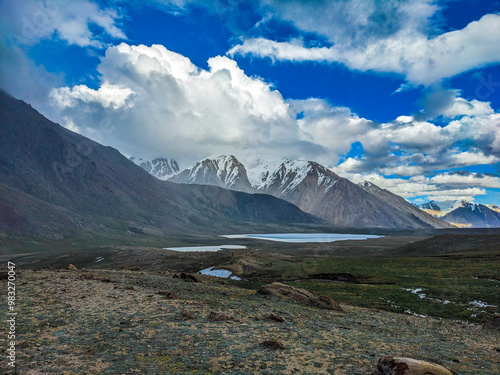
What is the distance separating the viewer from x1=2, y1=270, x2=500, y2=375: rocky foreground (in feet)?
36.5

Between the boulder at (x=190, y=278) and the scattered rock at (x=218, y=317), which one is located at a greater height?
the scattered rock at (x=218, y=317)

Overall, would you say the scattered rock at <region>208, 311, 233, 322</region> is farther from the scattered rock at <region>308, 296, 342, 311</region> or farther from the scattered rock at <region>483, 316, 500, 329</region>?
the scattered rock at <region>483, 316, 500, 329</region>

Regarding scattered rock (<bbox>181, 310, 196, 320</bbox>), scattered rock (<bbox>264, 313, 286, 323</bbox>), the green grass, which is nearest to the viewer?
scattered rock (<bbox>181, 310, 196, 320</bbox>)

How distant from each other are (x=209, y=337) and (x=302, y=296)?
54.8 feet

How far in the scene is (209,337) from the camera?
47.7ft

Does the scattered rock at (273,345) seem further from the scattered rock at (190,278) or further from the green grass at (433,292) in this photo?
the scattered rock at (190,278)

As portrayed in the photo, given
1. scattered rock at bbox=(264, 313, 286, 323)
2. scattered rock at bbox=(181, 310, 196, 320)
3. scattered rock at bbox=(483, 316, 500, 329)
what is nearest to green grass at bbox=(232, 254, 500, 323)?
scattered rock at bbox=(483, 316, 500, 329)

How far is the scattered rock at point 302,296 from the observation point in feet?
89.6

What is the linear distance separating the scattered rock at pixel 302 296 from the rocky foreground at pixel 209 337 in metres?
1.04

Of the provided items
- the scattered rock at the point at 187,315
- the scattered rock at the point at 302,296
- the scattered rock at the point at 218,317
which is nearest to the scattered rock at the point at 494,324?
the scattered rock at the point at 302,296

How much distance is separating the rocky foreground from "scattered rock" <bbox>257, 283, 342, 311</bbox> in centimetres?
104

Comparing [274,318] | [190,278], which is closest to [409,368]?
[274,318]

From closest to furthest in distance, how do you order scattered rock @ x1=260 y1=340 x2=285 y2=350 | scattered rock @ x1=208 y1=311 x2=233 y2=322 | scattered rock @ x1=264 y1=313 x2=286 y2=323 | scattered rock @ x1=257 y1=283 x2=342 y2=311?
1. scattered rock @ x1=260 y1=340 x2=285 y2=350
2. scattered rock @ x1=208 y1=311 x2=233 y2=322
3. scattered rock @ x1=264 y1=313 x2=286 y2=323
4. scattered rock @ x1=257 y1=283 x2=342 y2=311

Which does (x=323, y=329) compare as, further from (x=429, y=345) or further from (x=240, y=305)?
(x=240, y=305)
